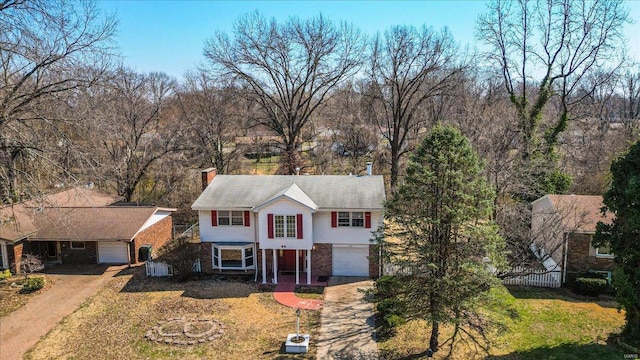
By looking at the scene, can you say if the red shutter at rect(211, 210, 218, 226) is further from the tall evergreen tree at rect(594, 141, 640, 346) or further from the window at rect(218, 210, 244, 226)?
the tall evergreen tree at rect(594, 141, 640, 346)

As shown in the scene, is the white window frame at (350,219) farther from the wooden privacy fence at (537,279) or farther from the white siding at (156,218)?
the white siding at (156,218)

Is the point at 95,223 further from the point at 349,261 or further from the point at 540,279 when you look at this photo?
the point at 540,279

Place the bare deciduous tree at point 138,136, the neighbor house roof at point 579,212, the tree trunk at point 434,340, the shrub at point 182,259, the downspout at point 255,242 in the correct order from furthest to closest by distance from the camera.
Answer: the bare deciduous tree at point 138,136 < the downspout at point 255,242 < the shrub at point 182,259 < the neighbor house roof at point 579,212 < the tree trunk at point 434,340

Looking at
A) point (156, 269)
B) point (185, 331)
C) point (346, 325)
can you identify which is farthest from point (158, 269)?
point (346, 325)

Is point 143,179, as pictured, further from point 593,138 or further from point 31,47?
point 593,138

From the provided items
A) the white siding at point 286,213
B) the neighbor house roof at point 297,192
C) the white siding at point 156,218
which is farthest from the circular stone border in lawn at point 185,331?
the white siding at point 156,218

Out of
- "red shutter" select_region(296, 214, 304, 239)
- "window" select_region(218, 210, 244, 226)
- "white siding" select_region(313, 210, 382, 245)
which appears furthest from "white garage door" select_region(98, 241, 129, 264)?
"white siding" select_region(313, 210, 382, 245)

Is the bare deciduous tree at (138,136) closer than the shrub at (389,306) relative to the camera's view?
No
